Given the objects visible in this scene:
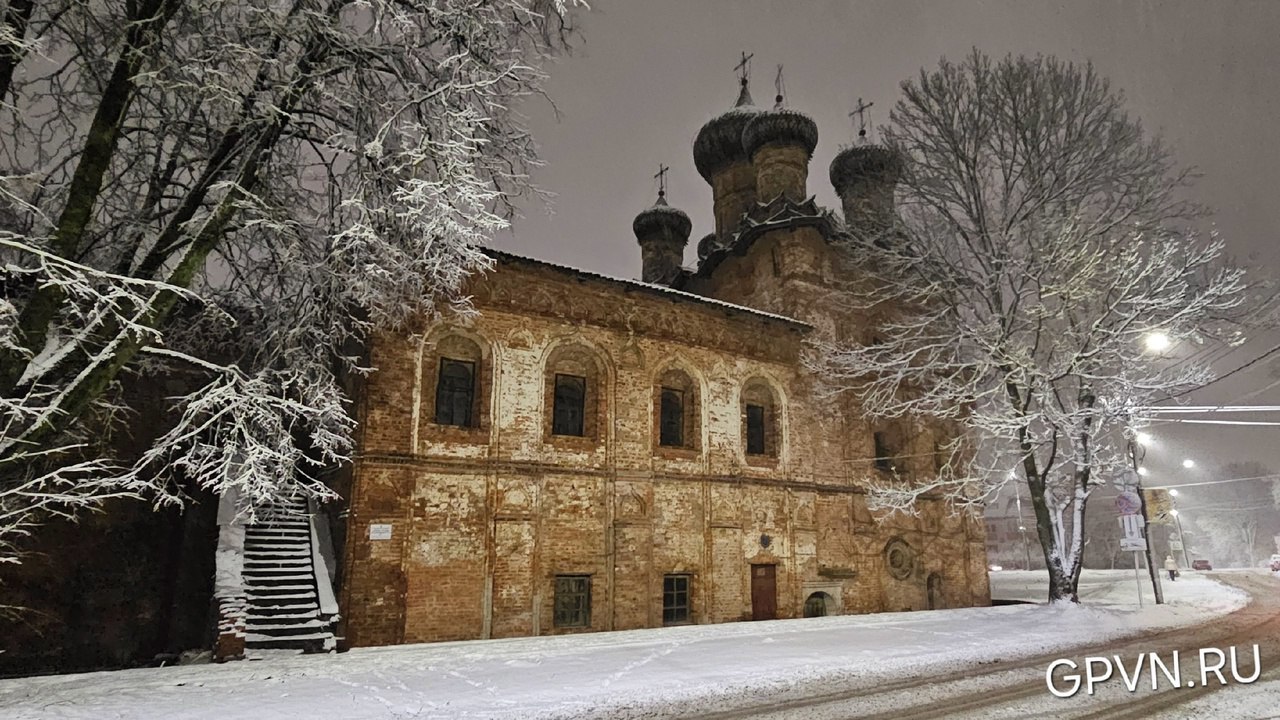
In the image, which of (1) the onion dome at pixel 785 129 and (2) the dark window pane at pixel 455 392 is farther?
(1) the onion dome at pixel 785 129

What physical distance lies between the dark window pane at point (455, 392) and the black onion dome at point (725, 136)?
1428 centimetres

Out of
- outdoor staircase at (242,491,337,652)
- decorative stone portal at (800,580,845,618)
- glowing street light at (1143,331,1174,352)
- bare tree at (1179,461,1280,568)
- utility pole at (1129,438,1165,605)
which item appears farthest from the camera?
bare tree at (1179,461,1280,568)

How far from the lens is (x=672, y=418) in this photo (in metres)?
15.8

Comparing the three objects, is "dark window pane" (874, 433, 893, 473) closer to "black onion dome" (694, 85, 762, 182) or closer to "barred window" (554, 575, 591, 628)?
"barred window" (554, 575, 591, 628)

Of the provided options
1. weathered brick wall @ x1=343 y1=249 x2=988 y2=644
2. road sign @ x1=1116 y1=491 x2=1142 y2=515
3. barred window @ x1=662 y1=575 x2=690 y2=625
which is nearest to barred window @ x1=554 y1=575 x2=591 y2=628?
weathered brick wall @ x1=343 y1=249 x2=988 y2=644

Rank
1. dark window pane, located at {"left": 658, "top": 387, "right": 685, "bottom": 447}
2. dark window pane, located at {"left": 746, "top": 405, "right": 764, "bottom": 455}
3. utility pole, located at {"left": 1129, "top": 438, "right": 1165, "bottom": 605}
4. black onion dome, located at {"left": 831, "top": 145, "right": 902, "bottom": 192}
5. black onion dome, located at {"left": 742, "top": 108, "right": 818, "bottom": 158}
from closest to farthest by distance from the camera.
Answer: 1. dark window pane, located at {"left": 658, "top": 387, "right": 685, "bottom": 447}
2. dark window pane, located at {"left": 746, "top": 405, "right": 764, "bottom": 455}
3. utility pole, located at {"left": 1129, "top": 438, "right": 1165, "bottom": 605}
4. black onion dome, located at {"left": 742, "top": 108, "right": 818, "bottom": 158}
5. black onion dome, located at {"left": 831, "top": 145, "right": 902, "bottom": 192}

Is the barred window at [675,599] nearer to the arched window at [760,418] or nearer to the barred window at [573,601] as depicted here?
the barred window at [573,601]

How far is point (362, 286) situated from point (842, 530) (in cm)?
1280

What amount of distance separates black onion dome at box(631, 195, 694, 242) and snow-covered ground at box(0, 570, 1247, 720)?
57.2 feet

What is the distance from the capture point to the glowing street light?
45.3 feet

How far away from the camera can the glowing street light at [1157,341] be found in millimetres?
13820

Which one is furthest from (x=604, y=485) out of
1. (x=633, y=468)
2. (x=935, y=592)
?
(x=935, y=592)

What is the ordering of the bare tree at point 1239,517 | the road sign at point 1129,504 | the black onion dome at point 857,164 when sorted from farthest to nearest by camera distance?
1. the bare tree at point 1239,517
2. the black onion dome at point 857,164
3. the road sign at point 1129,504

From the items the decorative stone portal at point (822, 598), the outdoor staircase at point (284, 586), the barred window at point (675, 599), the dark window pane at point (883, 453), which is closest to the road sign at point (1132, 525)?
the dark window pane at point (883, 453)
